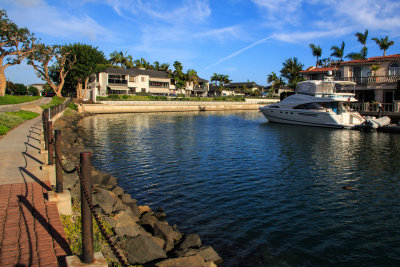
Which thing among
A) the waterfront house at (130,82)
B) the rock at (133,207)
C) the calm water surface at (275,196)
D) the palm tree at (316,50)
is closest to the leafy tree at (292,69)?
the palm tree at (316,50)

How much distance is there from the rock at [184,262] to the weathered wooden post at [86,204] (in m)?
1.98

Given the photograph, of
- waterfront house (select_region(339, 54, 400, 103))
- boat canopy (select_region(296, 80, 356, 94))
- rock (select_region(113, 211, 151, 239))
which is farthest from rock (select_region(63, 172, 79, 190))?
waterfront house (select_region(339, 54, 400, 103))

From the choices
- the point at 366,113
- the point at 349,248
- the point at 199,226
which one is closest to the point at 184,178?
the point at 199,226

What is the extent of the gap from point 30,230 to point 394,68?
47.2m

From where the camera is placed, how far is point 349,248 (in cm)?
817

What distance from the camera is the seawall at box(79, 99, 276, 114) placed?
58.0m

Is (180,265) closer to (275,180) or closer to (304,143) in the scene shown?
(275,180)

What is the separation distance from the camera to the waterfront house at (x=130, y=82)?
3051 inches

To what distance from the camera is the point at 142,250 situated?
6.64 metres

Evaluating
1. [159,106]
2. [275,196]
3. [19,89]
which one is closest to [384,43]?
[159,106]

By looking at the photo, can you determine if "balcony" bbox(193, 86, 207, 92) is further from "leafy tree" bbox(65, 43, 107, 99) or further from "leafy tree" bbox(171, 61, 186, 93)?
"leafy tree" bbox(65, 43, 107, 99)

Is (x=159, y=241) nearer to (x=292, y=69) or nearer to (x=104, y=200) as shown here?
(x=104, y=200)

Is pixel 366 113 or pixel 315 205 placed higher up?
pixel 366 113

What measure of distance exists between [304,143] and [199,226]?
1897 centimetres
